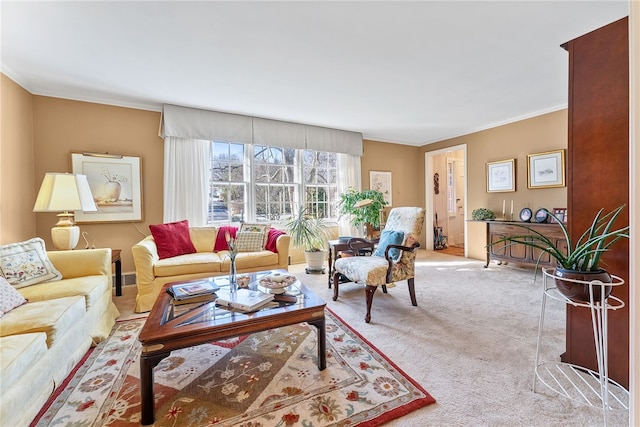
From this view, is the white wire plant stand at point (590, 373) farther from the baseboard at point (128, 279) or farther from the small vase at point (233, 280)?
the baseboard at point (128, 279)

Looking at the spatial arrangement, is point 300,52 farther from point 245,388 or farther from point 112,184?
point 112,184

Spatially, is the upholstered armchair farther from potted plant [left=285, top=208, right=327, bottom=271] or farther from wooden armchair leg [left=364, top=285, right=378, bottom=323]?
potted plant [left=285, top=208, right=327, bottom=271]

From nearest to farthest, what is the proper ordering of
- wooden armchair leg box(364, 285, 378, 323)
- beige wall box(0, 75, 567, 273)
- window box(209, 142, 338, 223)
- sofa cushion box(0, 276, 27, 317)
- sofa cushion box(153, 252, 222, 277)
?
sofa cushion box(0, 276, 27, 317)
wooden armchair leg box(364, 285, 378, 323)
sofa cushion box(153, 252, 222, 277)
beige wall box(0, 75, 567, 273)
window box(209, 142, 338, 223)

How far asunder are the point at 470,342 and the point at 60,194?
3.72 metres

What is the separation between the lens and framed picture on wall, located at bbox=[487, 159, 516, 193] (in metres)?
4.47

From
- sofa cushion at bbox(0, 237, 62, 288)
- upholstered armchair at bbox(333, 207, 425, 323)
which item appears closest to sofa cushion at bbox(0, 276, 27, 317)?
sofa cushion at bbox(0, 237, 62, 288)

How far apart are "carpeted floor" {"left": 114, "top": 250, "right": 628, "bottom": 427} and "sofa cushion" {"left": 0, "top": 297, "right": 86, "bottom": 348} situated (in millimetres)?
1208

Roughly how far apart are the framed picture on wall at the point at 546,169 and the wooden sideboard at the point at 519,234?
0.66m

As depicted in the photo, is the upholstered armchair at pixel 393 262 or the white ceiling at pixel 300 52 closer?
the white ceiling at pixel 300 52

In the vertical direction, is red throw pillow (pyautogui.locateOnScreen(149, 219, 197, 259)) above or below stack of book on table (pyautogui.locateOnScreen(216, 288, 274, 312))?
above

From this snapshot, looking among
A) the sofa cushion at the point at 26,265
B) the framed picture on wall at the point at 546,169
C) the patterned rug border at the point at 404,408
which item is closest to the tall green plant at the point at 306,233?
the patterned rug border at the point at 404,408

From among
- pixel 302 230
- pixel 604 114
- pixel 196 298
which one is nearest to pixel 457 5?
pixel 604 114

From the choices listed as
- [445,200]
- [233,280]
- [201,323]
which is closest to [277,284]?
[233,280]

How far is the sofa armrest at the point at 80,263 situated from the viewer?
2.29m
